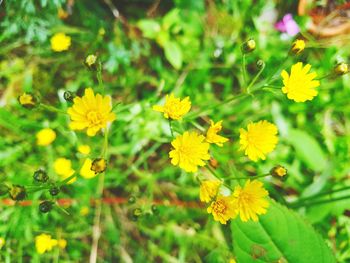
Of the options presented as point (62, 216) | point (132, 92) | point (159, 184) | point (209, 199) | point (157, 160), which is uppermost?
point (132, 92)

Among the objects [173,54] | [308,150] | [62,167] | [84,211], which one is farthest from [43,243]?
[308,150]

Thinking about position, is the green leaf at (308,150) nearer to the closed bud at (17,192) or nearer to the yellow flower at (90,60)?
the yellow flower at (90,60)

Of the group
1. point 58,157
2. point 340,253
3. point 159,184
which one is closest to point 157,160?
point 159,184

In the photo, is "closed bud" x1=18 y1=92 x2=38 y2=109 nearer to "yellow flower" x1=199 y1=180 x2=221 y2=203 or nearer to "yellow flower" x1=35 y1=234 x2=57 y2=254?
"yellow flower" x1=199 y1=180 x2=221 y2=203

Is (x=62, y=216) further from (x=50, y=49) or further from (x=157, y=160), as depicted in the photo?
(x=50, y=49)

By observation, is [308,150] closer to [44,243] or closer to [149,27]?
[149,27]

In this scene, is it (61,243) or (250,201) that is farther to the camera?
(61,243)
